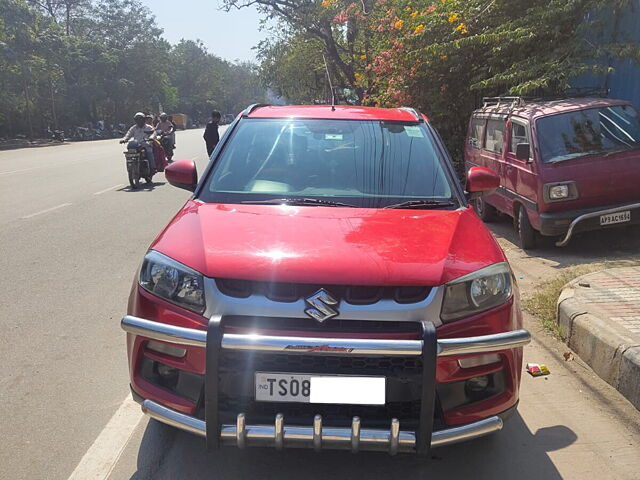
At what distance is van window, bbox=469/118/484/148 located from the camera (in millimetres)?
9242

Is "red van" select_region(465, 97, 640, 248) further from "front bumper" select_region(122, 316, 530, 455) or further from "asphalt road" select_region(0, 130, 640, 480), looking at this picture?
"front bumper" select_region(122, 316, 530, 455)

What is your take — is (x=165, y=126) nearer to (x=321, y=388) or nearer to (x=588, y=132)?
(x=588, y=132)

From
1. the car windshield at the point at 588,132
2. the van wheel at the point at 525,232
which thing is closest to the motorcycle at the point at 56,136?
the van wheel at the point at 525,232

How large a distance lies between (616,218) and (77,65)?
158ft

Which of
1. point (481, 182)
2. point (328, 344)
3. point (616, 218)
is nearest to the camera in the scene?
point (328, 344)

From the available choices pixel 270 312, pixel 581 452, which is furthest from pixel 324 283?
pixel 581 452

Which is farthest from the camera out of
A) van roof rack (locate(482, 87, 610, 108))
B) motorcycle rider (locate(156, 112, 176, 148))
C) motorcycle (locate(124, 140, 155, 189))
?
motorcycle rider (locate(156, 112, 176, 148))

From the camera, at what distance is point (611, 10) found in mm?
10086

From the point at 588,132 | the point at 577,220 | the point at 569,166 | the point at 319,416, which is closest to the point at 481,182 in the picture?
the point at 319,416

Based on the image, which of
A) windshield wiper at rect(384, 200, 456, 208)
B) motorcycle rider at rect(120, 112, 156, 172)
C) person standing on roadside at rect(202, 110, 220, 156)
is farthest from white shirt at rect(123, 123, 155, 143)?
windshield wiper at rect(384, 200, 456, 208)

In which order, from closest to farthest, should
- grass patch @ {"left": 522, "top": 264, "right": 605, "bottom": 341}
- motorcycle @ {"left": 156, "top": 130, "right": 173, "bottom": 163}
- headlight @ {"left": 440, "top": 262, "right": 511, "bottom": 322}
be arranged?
headlight @ {"left": 440, "top": 262, "right": 511, "bottom": 322} < grass patch @ {"left": 522, "top": 264, "right": 605, "bottom": 341} < motorcycle @ {"left": 156, "top": 130, "right": 173, "bottom": 163}

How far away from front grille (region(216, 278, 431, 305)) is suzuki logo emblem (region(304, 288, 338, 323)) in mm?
22

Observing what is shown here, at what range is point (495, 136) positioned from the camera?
8.55 metres

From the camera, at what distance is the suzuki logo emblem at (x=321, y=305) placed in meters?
2.41
